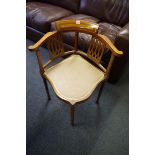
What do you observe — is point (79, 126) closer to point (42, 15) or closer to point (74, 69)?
point (74, 69)

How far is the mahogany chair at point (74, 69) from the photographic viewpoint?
122 cm

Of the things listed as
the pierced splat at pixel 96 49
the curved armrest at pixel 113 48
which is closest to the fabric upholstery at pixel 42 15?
the pierced splat at pixel 96 49

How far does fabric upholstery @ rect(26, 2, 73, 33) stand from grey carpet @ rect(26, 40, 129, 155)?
0.65 meters

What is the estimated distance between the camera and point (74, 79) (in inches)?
51.8

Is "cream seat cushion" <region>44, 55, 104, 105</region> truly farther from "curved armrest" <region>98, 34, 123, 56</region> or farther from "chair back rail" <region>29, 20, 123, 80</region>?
"curved armrest" <region>98, 34, 123, 56</region>

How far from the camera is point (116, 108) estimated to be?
166 cm

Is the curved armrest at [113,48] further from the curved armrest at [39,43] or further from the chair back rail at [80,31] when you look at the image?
the curved armrest at [39,43]

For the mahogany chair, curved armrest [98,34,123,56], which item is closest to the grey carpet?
the mahogany chair
